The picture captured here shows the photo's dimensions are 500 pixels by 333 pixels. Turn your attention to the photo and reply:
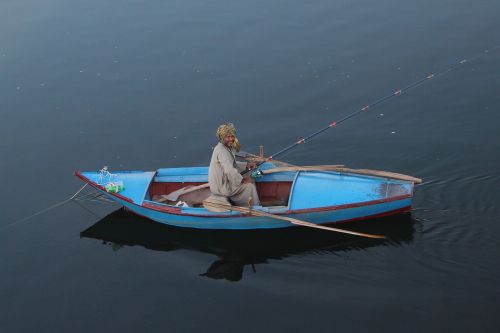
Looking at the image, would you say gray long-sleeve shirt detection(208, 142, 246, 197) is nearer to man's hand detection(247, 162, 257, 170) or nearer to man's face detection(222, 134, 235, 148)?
man's face detection(222, 134, 235, 148)

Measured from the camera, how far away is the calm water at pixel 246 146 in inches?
449

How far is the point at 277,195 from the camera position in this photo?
13.8 m

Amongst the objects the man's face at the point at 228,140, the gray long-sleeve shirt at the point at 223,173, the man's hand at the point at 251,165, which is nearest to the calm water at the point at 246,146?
the gray long-sleeve shirt at the point at 223,173

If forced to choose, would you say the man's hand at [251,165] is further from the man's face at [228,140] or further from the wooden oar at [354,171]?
the man's face at [228,140]

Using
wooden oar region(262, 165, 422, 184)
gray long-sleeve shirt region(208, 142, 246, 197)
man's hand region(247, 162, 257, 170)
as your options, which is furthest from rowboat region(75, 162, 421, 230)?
gray long-sleeve shirt region(208, 142, 246, 197)

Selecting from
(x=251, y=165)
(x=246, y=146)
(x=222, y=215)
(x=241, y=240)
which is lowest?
(x=241, y=240)

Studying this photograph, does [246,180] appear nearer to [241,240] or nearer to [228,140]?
[228,140]

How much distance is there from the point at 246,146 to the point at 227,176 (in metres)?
3.67

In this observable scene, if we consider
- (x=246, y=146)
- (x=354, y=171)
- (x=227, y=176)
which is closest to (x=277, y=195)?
(x=227, y=176)

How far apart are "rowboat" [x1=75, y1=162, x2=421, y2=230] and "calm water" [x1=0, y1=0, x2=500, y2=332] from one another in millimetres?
560

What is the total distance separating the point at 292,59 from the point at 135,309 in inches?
441

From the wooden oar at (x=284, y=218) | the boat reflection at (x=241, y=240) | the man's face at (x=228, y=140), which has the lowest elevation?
the boat reflection at (x=241, y=240)

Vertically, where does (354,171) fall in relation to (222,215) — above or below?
above

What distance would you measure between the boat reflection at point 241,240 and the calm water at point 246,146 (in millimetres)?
37
